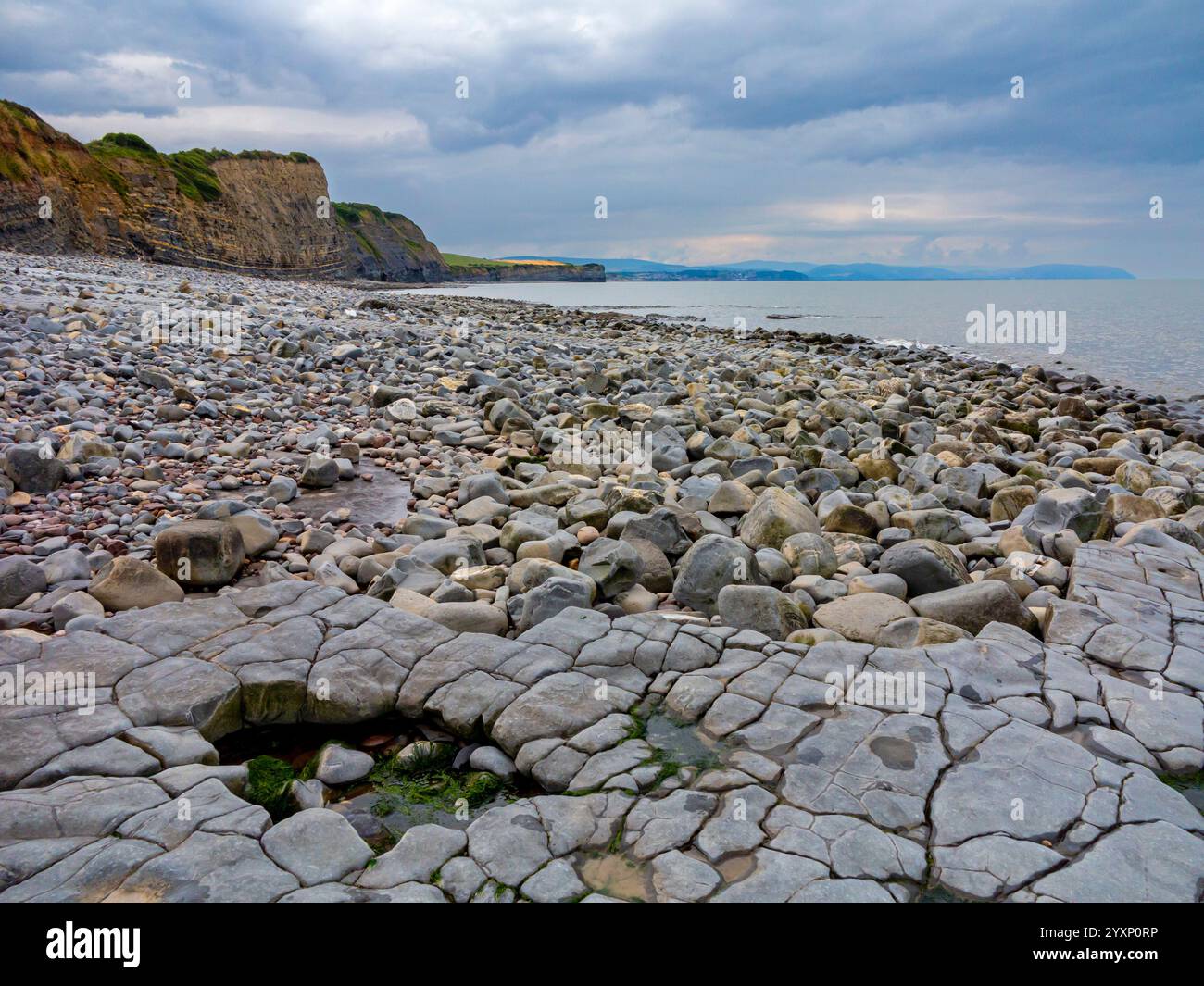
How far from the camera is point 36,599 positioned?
4.97 meters

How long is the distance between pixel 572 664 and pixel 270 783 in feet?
5.52

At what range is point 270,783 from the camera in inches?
138

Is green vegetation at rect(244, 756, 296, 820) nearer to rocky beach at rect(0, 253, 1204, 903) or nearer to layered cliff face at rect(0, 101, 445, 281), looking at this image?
rocky beach at rect(0, 253, 1204, 903)

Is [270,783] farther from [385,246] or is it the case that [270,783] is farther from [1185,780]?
[385,246]

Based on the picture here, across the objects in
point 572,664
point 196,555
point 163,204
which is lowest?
point 572,664

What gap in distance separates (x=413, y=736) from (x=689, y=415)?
26.3ft

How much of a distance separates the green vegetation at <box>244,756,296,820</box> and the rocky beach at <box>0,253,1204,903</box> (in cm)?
2

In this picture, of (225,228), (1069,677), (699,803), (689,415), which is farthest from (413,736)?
(225,228)

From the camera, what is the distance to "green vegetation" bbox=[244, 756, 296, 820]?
3316 millimetres

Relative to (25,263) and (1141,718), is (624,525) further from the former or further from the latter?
(25,263)

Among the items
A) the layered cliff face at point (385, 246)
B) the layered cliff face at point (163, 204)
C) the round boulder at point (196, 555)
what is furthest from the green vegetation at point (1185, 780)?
the layered cliff face at point (385, 246)

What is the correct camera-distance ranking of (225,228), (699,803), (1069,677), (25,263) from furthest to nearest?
(225,228)
(25,263)
(1069,677)
(699,803)

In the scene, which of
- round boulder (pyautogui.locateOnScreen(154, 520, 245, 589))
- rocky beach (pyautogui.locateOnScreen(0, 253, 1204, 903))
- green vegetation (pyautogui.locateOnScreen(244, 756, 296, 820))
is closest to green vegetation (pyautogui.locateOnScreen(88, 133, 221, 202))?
rocky beach (pyautogui.locateOnScreen(0, 253, 1204, 903))

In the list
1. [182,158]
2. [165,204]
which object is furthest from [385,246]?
[165,204]
